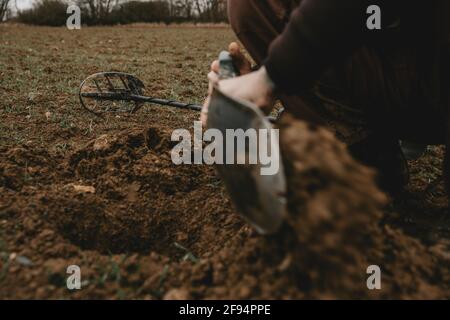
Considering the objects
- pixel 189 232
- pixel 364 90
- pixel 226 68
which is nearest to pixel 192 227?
pixel 189 232

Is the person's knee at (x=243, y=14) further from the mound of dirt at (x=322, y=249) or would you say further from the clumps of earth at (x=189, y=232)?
the mound of dirt at (x=322, y=249)

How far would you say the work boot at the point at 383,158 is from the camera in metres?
1.89

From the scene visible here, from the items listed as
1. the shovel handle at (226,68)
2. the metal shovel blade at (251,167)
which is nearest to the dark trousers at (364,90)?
the shovel handle at (226,68)

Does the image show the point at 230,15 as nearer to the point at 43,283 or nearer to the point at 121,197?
the point at 121,197

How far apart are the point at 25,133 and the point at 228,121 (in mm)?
2187

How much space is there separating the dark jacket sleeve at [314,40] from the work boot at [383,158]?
2.39 feet

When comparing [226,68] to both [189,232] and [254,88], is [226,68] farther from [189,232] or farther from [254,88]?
[189,232]

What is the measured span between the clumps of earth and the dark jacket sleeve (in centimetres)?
19

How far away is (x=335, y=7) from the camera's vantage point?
1.17m

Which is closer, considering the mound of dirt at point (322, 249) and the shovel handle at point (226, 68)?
the mound of dirt at point (322, 249)

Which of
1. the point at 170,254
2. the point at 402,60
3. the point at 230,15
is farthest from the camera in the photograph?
the point at 230,15

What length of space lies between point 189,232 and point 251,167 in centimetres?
83

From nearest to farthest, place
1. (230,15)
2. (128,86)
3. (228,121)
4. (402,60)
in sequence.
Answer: (228,121), (402,60), (230,15), (128,86)
